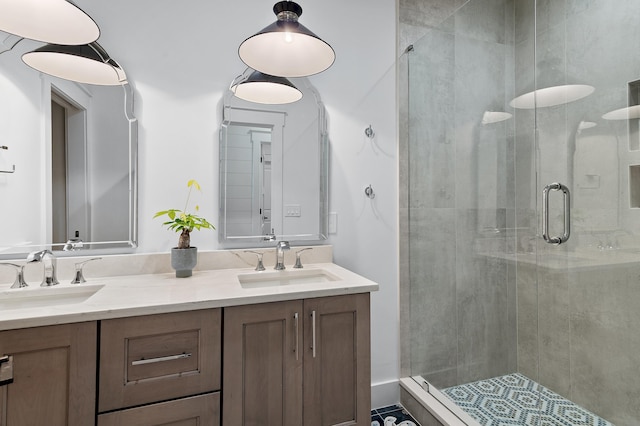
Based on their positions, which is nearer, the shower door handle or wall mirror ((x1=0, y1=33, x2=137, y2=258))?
wall mirror ((x1=0, y1=33, x2=137, y2=258))

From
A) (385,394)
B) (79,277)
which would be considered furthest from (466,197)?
(79,277)

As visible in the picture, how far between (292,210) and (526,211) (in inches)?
53.6

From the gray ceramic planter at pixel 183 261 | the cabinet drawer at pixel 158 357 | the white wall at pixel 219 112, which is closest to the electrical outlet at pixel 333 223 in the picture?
the white wall at pixel 219 112

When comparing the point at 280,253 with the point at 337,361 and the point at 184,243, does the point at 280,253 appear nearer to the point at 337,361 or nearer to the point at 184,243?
the point at 184,243

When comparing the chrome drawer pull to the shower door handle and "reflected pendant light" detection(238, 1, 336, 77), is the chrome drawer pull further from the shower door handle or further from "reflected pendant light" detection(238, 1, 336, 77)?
the shower door handle

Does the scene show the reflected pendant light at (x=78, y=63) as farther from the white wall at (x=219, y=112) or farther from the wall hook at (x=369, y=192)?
the wall hook at (x=369, y=192)

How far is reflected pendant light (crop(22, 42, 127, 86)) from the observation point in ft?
4.72

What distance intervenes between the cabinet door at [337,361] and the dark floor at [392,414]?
0.53 metres

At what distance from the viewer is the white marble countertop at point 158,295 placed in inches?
40.1

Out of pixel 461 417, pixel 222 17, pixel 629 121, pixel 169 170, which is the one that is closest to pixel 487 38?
pixel 629 121

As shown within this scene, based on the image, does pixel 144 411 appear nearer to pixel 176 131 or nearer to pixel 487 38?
pixel 176 131

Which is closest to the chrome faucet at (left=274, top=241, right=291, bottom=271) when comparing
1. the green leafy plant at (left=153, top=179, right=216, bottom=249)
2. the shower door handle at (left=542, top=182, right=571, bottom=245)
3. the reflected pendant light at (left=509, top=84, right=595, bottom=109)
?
the green leafy plant at (left=153, top=179, right=216, bottom=249)

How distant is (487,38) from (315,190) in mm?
1453

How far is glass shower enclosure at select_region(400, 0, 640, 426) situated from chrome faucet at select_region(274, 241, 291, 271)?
85 centimetres
